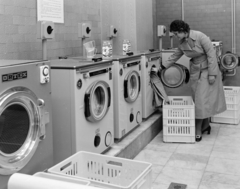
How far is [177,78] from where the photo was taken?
5.27m

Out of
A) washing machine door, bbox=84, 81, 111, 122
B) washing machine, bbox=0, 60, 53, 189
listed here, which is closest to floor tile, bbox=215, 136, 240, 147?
washing machine door, bbox=84, 81, 111, 122

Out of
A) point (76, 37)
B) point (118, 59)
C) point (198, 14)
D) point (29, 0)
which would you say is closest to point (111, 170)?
A: point (118, 59)

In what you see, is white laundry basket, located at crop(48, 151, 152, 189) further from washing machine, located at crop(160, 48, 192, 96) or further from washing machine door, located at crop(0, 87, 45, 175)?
washing machine, located at crop(160, 48, 192, 96)

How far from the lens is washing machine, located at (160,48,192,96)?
5125 mm

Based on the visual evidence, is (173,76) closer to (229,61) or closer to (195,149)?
(195,149)

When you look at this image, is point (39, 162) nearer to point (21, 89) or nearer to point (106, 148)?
point (21, 89)

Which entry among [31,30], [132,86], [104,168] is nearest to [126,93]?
[132,86]

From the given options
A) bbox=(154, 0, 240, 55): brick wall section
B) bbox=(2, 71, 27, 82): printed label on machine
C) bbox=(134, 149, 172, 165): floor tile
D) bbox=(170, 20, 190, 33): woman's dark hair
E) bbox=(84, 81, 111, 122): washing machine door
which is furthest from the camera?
bbox=(154, 0, 240, 55): brick wall section

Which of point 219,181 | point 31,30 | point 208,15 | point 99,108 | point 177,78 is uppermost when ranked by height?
point 208,15

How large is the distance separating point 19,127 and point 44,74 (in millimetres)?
440

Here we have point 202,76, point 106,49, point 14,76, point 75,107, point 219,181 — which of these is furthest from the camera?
point 202,76

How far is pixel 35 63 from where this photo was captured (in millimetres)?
2408

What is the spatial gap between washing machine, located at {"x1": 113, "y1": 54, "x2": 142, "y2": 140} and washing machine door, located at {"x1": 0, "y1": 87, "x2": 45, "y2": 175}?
1.49m

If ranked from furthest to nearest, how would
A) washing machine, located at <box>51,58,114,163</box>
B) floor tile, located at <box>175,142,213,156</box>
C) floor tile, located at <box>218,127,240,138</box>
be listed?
floor tile, located at <box>218,127,240,138</box>
floor tile, located at <box>175,142,213,156</box>
washing machine, located at <box>51,58,114,163</box>
